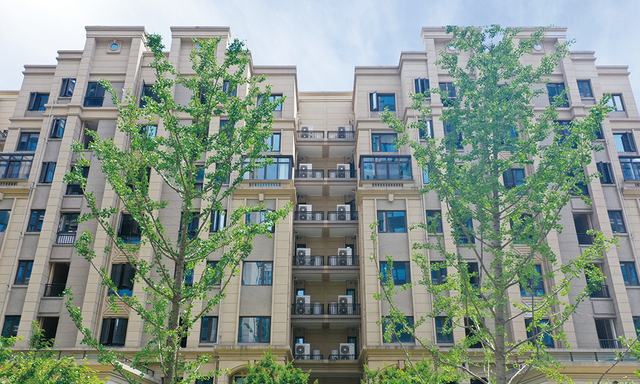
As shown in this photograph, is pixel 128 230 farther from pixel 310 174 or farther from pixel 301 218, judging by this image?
pixel 310 174

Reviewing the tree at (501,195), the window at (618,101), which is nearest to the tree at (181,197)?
the tree at (501,195)

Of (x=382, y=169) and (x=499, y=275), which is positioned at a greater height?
(x=382, y=169)

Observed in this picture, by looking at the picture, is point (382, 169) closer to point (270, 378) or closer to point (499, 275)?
point (270, 378)

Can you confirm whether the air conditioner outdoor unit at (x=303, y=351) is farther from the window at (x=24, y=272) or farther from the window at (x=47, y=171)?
the window at (x=47, y=171)

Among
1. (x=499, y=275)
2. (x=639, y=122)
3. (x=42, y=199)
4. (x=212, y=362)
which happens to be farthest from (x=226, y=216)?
(x=639, y=122)

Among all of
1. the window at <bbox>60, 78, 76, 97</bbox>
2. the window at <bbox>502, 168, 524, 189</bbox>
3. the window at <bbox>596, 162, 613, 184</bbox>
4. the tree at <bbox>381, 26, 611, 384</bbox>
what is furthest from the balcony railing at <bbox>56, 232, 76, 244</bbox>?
the window at <bbox>596, 162, 613, 184</bbox>

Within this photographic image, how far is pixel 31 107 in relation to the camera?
3394 centimetres

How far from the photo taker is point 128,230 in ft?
96.7

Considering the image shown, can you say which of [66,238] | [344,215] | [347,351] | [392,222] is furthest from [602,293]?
[66,238]

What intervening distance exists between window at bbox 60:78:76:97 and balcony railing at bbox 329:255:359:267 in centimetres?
2088

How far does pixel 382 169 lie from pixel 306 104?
10.7 m

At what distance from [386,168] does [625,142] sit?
1611cm

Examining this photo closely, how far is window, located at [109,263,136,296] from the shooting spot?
27.7 m

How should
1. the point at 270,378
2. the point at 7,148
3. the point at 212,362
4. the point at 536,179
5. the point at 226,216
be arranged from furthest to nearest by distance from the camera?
the point at 7,148 → the point at 226,216 → the point at 212,362 → the point at 270,378 → the point at 536,179
